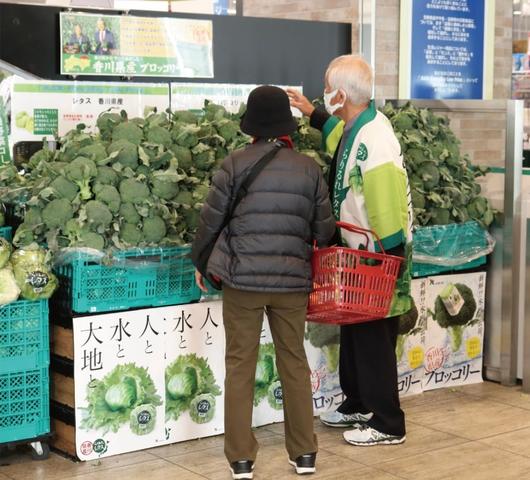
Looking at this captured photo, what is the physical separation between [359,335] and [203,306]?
80 cm

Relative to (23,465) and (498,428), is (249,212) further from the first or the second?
(498,428)

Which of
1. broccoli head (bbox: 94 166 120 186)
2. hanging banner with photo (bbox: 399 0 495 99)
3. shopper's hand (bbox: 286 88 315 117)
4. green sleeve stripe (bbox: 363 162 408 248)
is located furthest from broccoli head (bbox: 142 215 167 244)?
hanging banner with photo (bbox: 399 0 495 99)

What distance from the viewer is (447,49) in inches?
295

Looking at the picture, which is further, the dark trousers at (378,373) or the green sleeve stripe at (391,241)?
the dark trousers at (378,373)

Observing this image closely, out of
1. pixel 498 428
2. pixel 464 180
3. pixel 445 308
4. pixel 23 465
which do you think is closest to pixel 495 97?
pixel 464 180

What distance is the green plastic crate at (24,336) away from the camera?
472 centimetres

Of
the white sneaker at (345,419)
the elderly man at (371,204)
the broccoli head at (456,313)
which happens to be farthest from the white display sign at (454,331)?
the elderly man at (371,204)

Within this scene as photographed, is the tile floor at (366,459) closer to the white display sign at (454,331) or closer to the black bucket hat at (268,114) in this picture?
the white display sign at (454,331)

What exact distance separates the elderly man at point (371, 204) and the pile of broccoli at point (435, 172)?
0.92 m

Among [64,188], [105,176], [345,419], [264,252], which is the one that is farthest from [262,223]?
[345,419]

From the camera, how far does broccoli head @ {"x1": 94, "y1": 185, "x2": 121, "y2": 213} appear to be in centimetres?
493

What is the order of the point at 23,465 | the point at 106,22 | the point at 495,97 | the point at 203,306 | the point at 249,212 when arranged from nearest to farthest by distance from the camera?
1. the point at 249,212
2. the point at 23,465
3. the point at 203,306
4. the point at 106,22
5. the point at 495,97

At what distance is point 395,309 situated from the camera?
5.12 metres

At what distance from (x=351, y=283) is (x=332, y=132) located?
1.24 m
